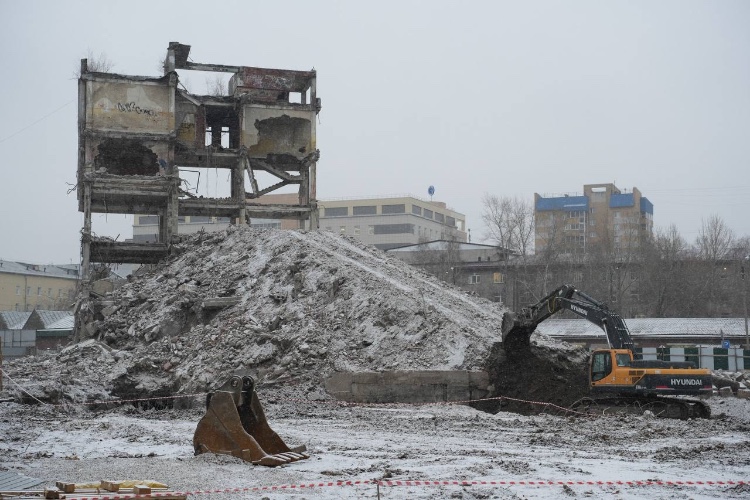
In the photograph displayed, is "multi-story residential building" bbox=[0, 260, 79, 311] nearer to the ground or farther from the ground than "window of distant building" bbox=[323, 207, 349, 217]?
nearer to the ground

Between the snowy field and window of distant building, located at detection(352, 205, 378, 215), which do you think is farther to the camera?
window of distant building, located at detection(352, 205, 378, 215)

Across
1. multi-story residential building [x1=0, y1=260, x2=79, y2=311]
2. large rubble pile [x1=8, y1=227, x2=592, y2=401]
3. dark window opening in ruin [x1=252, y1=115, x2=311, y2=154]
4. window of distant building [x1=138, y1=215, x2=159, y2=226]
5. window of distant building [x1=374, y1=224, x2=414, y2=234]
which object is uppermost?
window of distant building [x1=138, y1=215, x2=159, y2=226]

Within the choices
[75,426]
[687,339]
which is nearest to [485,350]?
[75,426]

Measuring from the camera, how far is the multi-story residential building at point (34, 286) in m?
70.1

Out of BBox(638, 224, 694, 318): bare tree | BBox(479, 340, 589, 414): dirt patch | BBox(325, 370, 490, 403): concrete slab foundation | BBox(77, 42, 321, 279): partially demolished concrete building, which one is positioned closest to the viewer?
BBox(325, 370, 490, 403): concrete slab foundation

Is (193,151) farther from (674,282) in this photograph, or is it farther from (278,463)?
(674,282)

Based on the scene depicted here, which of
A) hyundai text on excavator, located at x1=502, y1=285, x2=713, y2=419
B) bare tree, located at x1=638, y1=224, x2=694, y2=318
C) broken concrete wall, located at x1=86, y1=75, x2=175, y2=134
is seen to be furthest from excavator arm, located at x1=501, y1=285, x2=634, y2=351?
bare tree, located at x1=638, y1=224, x2=694, y2=318

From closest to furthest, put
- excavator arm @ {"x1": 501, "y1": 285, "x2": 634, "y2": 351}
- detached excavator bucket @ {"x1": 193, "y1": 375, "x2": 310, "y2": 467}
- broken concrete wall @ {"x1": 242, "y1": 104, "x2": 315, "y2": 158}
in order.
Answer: detached excavator bucket @ {"x1": 193, "y1": 375, "x2": 310, "y2": 467}, excavator arm @ {"x1": 501, "y1": 285, "x2": 634, "y2": 351}, broken concrete wall @ {"x1": 242, "y1": 104, "x2": 315, "y2": 158}

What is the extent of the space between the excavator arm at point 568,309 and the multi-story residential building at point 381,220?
6068 centimetres

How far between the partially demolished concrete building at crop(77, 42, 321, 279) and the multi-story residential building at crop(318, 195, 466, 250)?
136 ft

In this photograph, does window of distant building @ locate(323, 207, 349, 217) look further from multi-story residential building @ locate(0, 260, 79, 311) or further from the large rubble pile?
the large rubble pile

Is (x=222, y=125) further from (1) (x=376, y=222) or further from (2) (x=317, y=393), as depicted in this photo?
(1) (x=376, y=222)

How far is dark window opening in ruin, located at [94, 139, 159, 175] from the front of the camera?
35875 millimetres

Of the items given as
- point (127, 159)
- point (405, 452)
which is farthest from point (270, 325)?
point (127, 159)
